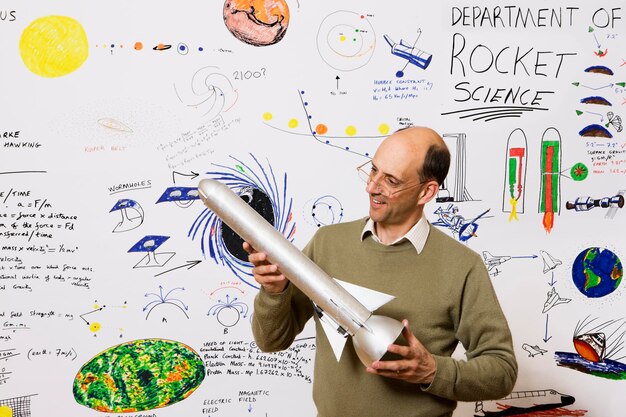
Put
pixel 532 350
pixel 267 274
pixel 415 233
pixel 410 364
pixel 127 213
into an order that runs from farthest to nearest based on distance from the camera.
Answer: pixel 532 350 < pixel 127 213 < pixel 415 233 < pixel 267 274 < pixel 410 364

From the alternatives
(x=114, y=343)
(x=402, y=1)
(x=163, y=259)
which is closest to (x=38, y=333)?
(x=114, y=343)

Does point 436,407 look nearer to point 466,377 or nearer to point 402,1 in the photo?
→ point 466,377

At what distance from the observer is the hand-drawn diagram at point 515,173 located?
3.48 m

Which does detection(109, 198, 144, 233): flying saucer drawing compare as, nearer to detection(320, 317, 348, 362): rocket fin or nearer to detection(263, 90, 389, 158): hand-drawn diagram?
detection(263, 90, 389, 158): hand-drawn diagram

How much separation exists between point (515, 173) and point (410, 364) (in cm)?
183

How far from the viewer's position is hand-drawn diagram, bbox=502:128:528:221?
348 centimetres

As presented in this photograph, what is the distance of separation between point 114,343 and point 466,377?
5.93 feet

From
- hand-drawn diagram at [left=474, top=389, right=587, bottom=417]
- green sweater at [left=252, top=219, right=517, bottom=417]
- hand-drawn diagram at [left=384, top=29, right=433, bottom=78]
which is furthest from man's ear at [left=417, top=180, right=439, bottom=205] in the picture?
hand-drawn diagram at [left=474, top=389, right=587, bottom=417]

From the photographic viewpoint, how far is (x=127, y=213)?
321 centimetres

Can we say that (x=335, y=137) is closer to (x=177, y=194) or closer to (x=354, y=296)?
(x=177, y=194)

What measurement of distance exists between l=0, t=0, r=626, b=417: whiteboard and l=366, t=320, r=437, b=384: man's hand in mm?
1447

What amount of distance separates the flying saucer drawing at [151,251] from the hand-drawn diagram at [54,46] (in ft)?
2.64

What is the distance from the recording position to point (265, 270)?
6.72ft

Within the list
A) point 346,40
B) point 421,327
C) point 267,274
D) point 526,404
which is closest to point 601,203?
point 526,404
